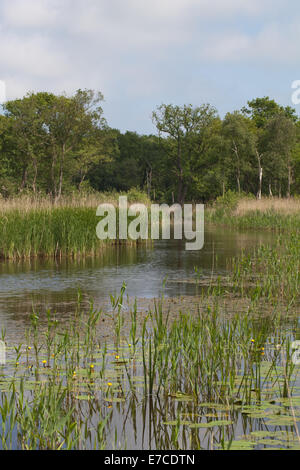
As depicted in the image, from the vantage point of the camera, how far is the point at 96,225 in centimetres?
1816

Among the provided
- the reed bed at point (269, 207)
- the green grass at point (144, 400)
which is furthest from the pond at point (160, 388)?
the reed bed at point (269, 207)

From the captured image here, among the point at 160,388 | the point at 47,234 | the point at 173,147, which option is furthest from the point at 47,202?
the point at 173,147

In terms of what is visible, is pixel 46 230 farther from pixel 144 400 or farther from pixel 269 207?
pixel 269 207

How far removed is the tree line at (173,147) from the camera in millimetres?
49125

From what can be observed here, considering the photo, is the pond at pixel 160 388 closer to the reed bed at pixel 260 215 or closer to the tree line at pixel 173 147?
the reed bed at pixel 260 215

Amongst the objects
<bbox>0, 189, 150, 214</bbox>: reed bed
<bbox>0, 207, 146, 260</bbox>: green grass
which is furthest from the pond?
<bbox>0, 189, 150, 214</bbox>: reed bed

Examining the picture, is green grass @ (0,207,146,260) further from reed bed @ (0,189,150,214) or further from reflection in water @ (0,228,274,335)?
reflection in water @ (0,228,274,335)

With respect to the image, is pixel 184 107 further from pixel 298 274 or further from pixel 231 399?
pixel 231 399

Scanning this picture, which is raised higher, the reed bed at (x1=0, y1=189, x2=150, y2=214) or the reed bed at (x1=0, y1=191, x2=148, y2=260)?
the reed bed at (x1=0, y1=189, x2=150, y2=214)

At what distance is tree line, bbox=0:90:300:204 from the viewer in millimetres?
49125

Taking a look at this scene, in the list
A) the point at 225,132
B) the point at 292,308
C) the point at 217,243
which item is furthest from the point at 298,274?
the point at 225,132

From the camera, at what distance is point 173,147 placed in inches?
2484

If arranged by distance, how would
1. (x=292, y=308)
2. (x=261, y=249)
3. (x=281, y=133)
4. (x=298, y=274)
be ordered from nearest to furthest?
(x=292, y=308) → (x=298, y=274) → (x=261, y=249) → (x=281, y=133)
